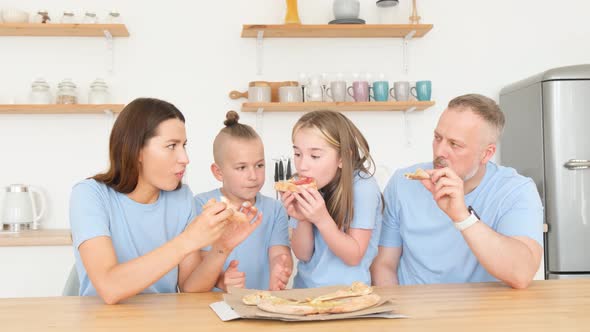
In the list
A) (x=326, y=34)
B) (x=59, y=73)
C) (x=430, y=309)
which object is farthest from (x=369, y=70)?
(x=430, y=309)

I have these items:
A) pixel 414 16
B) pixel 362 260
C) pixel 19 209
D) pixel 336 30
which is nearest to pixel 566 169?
pixel 414 16

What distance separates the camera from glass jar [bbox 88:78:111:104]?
346cm

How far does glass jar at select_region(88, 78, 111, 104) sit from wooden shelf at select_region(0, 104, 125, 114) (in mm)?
51

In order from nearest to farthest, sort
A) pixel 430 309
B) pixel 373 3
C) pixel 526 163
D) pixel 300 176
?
1. pixel 430 309
2. pixel 300 176
3. pixel 526 163
4. pixel 373 3

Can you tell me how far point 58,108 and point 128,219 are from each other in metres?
1.89

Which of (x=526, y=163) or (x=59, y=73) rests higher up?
(x=59, y=73)

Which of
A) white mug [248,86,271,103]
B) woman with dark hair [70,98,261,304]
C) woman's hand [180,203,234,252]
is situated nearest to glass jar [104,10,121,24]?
white mug [248,86,271,103]

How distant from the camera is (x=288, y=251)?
2088 millimetres

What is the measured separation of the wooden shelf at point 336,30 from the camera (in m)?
3.50

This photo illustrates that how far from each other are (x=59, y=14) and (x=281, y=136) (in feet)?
4.64

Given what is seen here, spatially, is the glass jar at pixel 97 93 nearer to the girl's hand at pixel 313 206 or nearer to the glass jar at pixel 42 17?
the glass jar at pixel 42 17

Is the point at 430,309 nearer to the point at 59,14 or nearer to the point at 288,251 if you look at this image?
the point at 288,251

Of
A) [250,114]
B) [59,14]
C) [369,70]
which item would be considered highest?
[59,14]

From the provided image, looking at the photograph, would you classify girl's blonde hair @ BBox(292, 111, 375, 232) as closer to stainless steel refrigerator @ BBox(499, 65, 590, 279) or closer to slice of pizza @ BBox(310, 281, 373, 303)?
slice of pizza @ BBox(310, 281, 373, 303)
